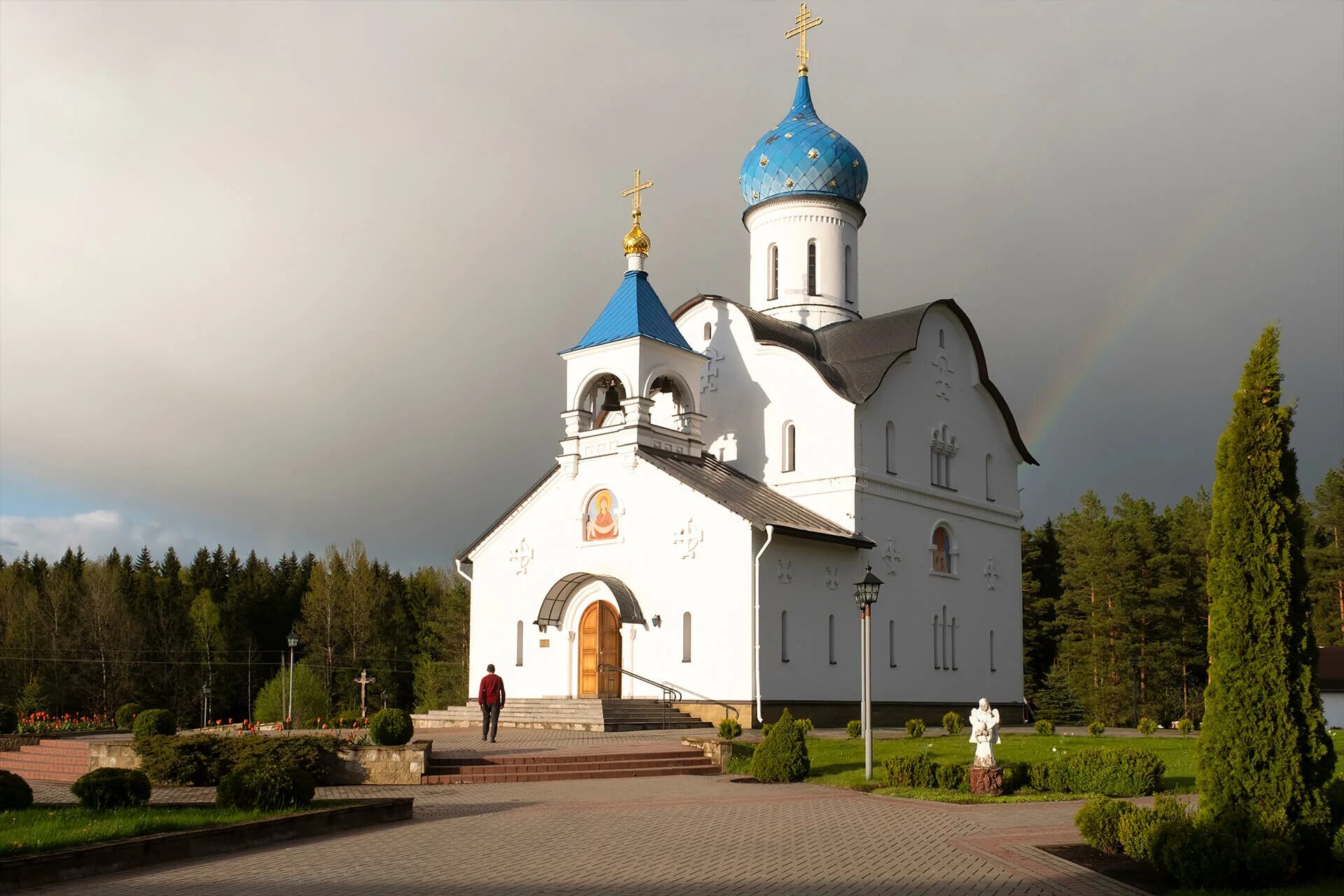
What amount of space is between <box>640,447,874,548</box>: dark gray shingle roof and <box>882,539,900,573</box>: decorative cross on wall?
A: 922mm

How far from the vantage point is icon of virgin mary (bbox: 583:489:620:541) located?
97.4 ft

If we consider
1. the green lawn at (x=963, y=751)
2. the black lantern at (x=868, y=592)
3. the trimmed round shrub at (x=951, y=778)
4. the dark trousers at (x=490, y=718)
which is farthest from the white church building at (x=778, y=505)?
the trimmed round shrub at (x=951, y=778)

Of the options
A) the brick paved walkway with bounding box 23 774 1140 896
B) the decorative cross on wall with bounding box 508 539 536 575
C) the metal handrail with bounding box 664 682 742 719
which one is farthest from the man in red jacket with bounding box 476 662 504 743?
the decorative cross on wall with bounding box 508 539 536 575

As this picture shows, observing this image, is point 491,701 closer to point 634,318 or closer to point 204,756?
point 204,756

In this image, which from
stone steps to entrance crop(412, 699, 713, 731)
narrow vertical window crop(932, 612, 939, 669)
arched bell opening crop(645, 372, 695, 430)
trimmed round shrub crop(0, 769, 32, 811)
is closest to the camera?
trimmed round shrub crop(0, 769, 32, 811)

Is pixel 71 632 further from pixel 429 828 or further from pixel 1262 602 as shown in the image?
pixel 1262 602

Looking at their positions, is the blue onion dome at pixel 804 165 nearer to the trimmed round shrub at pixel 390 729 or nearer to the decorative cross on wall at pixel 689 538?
the decorative cross on wall at pixel 689 538

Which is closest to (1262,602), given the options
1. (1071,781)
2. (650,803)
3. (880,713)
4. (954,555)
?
(1071,781)

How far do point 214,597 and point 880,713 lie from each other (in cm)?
4777

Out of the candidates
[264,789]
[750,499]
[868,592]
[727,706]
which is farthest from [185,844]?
[750,499]

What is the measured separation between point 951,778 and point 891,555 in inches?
567

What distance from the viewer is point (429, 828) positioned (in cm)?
1301

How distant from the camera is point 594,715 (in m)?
25.8

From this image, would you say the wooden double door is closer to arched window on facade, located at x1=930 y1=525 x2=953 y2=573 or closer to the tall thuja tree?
arched window on facade, located at x1=930 y1=525 x2=953 y2=573
